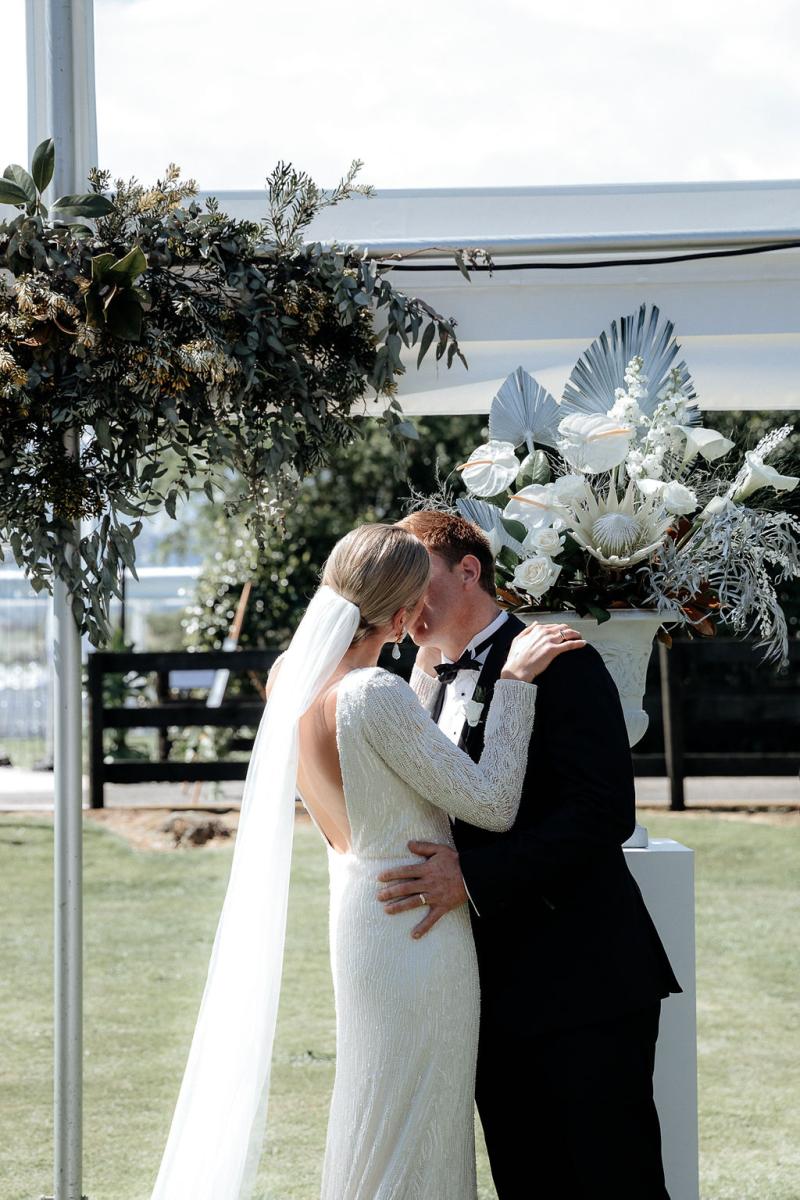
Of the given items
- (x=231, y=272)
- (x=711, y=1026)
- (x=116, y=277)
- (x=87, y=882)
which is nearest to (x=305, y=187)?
(x=231, y=272)

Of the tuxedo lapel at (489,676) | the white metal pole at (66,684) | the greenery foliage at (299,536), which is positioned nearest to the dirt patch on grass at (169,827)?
the greenery foliage at (299,536)

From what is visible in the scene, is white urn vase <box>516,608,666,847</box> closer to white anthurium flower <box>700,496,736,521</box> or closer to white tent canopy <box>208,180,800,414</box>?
white anthurium flower <box>700,496,736,521</box>

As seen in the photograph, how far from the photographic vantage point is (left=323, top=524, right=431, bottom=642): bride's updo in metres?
2.28

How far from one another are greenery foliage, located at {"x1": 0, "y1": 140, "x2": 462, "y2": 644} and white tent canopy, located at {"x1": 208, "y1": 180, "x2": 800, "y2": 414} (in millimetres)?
124

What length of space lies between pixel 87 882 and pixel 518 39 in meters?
5.68

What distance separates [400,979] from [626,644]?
39.5 inches

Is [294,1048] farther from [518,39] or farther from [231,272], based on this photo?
[518,39]

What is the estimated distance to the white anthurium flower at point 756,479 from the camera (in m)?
2.74

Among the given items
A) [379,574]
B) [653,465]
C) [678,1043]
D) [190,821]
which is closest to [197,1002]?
[190,821]

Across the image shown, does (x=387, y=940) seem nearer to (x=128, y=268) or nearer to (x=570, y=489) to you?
(x=570, y=489)

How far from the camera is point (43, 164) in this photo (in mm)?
2807

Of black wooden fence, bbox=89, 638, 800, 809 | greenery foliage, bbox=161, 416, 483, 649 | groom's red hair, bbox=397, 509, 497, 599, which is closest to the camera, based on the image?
groom's red hair, bbox=397, 509, 497, 599

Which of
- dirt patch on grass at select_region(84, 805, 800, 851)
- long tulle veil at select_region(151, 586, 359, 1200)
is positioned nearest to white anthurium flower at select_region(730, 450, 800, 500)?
long tulle veil at select_region(151, 586, 359, 1200)

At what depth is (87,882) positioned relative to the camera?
296 inches
